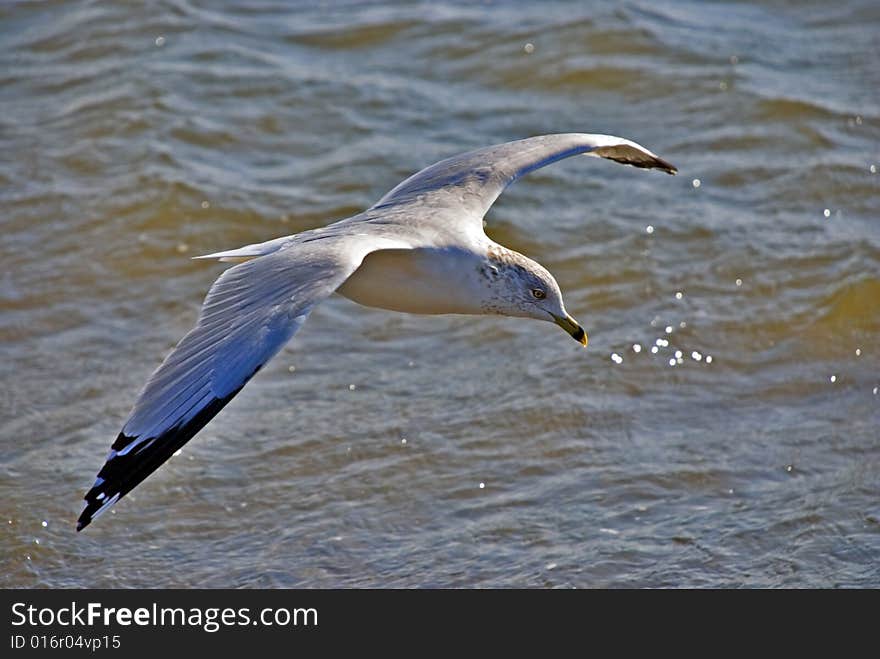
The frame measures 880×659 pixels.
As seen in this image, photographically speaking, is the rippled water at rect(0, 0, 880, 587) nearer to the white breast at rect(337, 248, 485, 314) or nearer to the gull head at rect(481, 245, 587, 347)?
the gull head at rect(481, 245, 587, 347)

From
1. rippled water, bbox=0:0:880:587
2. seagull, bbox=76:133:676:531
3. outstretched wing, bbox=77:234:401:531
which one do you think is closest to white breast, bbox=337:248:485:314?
seagull, bbox=76:133:676:531

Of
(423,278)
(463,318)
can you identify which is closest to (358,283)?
(423,278)

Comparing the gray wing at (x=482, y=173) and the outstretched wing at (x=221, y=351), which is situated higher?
the outstretched wing at (x=221, y=351)

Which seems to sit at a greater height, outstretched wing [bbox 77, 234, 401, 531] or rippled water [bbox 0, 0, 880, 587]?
outstretched wing [bbox 77, 234, 401, 531]

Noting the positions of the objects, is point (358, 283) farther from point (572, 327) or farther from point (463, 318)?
point (463, 318)

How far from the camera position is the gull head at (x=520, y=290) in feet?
20.2

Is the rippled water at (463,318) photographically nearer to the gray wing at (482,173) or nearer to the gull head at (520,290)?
the gull head at (520,290)

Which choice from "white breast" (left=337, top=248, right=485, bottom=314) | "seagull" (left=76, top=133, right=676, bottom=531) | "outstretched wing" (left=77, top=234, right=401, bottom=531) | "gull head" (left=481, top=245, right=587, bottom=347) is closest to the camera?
"outstretched wing" (left=77, top=234, right=401, bottom=531)

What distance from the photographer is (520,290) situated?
620 cm

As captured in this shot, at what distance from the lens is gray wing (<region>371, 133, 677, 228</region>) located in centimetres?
663

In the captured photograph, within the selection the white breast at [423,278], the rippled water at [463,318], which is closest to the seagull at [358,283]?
the white breast at [423,278]
